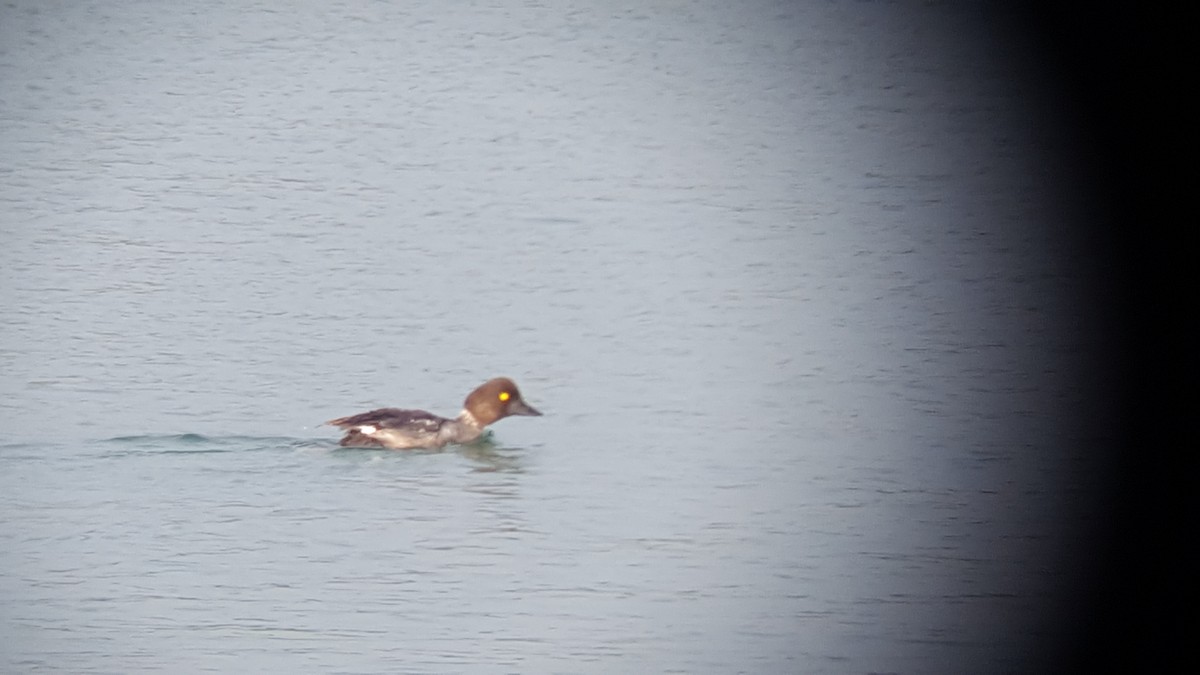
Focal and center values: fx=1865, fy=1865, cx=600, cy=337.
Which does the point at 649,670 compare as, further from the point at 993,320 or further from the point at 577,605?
the point at 993,320

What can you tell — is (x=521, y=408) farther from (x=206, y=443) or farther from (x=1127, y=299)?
(x=1127, y=299)

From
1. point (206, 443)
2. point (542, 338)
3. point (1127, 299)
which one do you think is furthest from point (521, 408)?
point (1127, 299)

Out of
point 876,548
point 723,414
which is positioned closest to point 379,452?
point 723,414

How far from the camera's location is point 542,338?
1020cm

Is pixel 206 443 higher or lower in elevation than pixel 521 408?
higher

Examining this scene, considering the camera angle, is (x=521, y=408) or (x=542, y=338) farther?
(x=542, y=338)

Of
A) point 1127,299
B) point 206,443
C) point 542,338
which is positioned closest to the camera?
point 206,443

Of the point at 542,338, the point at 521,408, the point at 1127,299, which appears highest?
the point at 542,338

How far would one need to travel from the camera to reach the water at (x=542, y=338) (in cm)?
717

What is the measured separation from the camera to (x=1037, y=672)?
6.81 metres

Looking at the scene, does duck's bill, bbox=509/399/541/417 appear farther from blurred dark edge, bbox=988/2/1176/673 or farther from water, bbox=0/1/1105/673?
blurred dark edge, bbox=988/2/1176/673

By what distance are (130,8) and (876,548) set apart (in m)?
11.5

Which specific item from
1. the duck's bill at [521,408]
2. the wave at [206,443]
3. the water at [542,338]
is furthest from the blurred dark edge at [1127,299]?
the wave at [206,443]

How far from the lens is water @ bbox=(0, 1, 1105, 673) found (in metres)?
7.17
